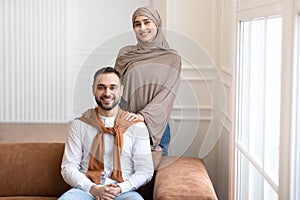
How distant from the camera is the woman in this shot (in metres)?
3.13

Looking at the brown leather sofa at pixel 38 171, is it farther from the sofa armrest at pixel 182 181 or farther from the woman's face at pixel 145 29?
the woman's face at pixel 145 29

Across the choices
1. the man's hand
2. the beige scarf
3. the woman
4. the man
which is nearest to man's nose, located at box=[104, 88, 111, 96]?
the man

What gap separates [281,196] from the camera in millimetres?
2094

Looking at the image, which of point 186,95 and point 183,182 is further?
point 186,95

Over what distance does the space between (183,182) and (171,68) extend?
70 cm

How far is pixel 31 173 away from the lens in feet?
10.1

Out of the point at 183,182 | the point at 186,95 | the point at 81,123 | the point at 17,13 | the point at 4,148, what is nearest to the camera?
the point at 183,182

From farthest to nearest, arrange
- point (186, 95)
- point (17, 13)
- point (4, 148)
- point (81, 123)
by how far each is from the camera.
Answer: point (17, 13) < point (186, 95) < point (4, 148) < point (81, 123)

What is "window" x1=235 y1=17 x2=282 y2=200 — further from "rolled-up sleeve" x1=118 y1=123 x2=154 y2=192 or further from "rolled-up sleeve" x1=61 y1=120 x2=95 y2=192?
"rolled-up sleeve" x1=61 y1=120 x2=95 y2=192

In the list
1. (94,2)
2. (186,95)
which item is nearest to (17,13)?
(94,2)

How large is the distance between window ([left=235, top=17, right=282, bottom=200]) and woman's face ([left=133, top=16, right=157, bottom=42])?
0.47 meters

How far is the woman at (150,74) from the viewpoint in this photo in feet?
10.3

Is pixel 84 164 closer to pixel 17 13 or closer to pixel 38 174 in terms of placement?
pixel 38 174

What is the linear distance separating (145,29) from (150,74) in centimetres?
24
